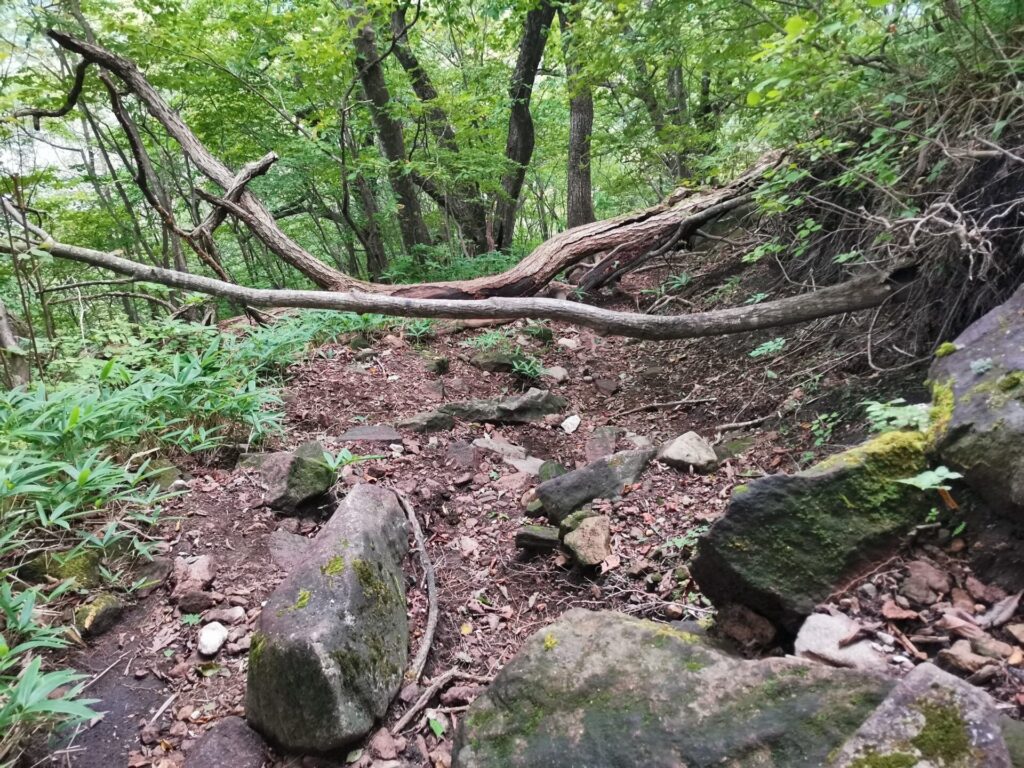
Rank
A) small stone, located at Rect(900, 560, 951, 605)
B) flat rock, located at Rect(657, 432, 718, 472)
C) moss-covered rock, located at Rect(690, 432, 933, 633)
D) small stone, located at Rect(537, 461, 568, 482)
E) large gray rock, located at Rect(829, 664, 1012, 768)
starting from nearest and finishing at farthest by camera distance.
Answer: large gray rock, located at Rect(829, 664, 1012, 768) < small stone, located at Rect(900, 560, 951, 605) < moss-covered rock, located at Rect(690, 432, 933, 633) < flat rock, located at Rect(657, 432, 718, 472) < small stone, located at Rect(537, 461, 568, 482)

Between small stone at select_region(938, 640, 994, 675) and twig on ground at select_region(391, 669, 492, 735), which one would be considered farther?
twig on ground at select_region(391, 669, 492, 735)

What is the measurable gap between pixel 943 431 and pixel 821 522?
1.81 ft

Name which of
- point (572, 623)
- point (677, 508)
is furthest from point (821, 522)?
point (677, 508)

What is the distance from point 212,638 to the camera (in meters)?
2.44

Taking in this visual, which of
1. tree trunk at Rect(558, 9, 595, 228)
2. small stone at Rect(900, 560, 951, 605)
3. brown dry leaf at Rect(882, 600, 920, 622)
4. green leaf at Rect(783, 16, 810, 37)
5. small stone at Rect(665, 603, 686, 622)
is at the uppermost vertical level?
tree trunk at Rect(558, 9, 595, 228)

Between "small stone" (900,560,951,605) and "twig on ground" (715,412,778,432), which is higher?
"small stone" (900,560,951,605)

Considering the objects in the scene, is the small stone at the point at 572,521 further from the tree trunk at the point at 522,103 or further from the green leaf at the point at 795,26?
the tree trunk at the point at 522,103

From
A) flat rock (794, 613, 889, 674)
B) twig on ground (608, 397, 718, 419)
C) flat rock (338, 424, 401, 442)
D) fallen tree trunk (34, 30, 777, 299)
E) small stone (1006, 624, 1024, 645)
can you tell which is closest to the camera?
small stone (1006, 624, 1024, 645)

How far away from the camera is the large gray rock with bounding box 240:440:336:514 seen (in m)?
3.18

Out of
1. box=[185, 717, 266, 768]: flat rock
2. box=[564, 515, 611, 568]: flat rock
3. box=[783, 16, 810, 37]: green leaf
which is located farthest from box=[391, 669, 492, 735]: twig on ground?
box=[783, 16, 810, 37]: green leaf

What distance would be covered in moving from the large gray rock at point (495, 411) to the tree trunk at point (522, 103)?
4.49m

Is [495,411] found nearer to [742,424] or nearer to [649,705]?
[742,424]

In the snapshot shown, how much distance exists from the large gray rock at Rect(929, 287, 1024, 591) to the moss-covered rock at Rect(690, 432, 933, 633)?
15 centimetres

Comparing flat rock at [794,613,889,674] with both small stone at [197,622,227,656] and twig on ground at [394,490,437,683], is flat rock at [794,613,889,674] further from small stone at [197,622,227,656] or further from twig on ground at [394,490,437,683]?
small stone at [197,622,227,656]
